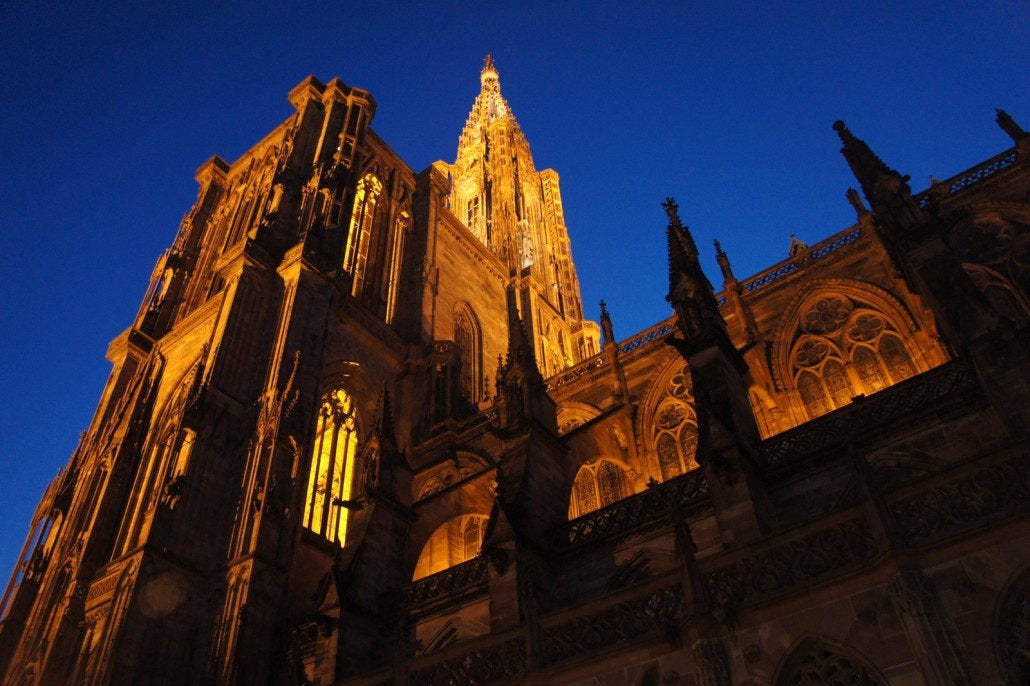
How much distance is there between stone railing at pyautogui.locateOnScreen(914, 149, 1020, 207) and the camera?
17453 millimetres

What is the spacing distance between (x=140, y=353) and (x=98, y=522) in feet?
25.2

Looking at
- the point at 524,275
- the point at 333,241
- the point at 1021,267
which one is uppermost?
the point at 524,275

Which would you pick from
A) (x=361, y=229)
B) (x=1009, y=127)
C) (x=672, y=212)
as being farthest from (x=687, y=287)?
(x=361, y=229)

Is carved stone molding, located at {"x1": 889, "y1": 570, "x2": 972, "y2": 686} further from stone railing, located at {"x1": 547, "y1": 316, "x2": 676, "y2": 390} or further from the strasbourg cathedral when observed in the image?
Answer: stone railing, located at {"x1": 547, "y1": 316, "x2": 676, "y2": 390}

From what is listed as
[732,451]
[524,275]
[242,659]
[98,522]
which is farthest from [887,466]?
[524,275]

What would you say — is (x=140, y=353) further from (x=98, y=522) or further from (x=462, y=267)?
(x=462, y=267)

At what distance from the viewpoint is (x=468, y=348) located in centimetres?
2914

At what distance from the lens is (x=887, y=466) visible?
35.9 ft

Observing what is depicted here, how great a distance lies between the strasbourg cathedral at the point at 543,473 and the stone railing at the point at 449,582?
6 cm

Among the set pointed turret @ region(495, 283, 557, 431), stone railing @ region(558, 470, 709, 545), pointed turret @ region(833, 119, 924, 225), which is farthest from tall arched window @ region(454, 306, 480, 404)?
pointed turret @ region(833, 119, 924, 225)

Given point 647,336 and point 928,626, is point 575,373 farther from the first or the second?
point 928,626

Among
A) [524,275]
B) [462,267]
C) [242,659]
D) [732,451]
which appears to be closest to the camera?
[732,451]

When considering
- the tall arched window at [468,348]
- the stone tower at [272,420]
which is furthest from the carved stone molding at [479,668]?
the tall arched window at [468,348]

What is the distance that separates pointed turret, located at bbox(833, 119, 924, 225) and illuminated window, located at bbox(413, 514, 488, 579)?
11.3 metres
